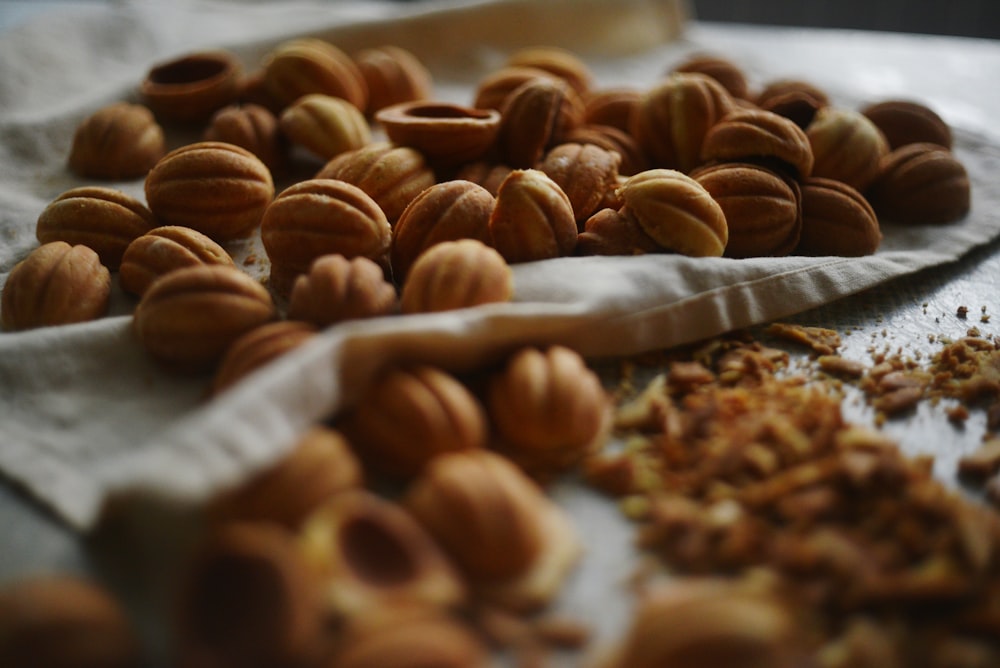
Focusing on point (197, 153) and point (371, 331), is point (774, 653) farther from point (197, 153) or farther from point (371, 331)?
point (197, 153)

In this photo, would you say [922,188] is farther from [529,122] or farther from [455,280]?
[455,280]

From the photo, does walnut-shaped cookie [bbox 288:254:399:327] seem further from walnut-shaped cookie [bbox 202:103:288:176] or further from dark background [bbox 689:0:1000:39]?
dark background [bbox 689:0:1000:39]

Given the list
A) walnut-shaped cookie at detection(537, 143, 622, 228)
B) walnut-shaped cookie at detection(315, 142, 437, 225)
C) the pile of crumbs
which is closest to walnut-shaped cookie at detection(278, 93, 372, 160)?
walnut-shaped cookie at detection(315, 142, 437, 225)

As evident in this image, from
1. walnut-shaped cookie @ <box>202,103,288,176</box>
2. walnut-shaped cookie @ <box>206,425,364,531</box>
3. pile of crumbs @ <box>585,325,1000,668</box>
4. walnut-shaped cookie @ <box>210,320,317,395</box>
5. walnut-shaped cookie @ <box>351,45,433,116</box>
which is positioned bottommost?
pile of crumbs @ <box>585,325,1000,668</box>

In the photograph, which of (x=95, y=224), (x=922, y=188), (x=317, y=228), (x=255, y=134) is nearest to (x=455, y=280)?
(x=317, y=228)

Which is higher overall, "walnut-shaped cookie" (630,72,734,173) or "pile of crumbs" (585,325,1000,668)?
"walnut-shaped cookie" (630,72,734,173)

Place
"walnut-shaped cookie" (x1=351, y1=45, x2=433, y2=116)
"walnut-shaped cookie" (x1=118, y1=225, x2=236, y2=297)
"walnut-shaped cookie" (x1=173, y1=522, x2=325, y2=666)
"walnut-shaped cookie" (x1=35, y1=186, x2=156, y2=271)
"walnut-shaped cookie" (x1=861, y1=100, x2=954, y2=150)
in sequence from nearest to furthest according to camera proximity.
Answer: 1. "walnut-shaped cookie" (x1=173, y1=522, x2=325, y2=666)
2. "walnut-shaped cookie" (x1=118, y1=225, x2=236, y2=297)
3. "walnut-shaped cookie" (x1=35, y1=186, x2=156, y2=271)
4. "walnut-shaped cookie" (x1=861, y1=100, x2=954, y2=150)
5. "walnut-shaped cookie" (x1=351, y1=45, x2=433, y2=116)

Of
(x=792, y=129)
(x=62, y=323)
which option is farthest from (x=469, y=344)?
(x=792, y=129)
